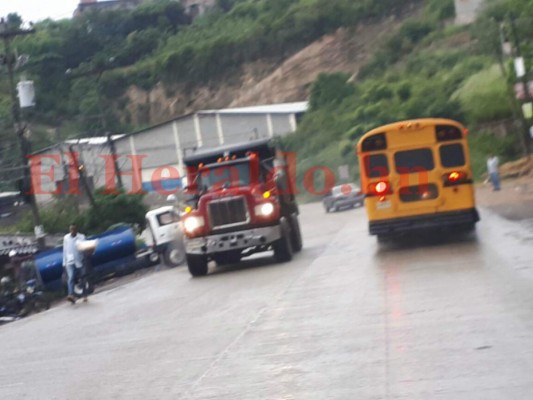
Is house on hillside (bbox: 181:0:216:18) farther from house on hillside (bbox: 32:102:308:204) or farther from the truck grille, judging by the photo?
the truck grille

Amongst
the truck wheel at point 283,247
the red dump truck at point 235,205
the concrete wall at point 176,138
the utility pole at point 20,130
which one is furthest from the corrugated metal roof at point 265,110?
the truck wheel at point 283,247

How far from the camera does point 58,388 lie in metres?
11.5

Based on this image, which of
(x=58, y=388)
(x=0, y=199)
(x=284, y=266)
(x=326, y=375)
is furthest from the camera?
(x=0, y=199)

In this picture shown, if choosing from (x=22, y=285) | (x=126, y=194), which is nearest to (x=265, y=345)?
(x=22, y=285)

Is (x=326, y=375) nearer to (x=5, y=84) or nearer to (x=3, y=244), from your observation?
(x=3, y=244)

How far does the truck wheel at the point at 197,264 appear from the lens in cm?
2439

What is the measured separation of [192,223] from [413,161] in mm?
5256

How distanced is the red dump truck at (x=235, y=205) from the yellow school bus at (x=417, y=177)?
8.20 feet

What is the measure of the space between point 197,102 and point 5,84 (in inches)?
1377

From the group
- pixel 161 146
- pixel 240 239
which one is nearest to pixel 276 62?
pixel 161 146

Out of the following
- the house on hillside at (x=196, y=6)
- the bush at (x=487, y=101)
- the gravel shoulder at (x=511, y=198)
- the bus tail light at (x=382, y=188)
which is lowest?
the gravel shoulder at (x=511, y=198)

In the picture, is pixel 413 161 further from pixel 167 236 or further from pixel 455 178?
pixel 167 236

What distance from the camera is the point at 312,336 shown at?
12.7 meters

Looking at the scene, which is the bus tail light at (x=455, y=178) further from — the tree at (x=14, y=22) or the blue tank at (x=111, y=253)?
the tree at (x=14, y=22)
